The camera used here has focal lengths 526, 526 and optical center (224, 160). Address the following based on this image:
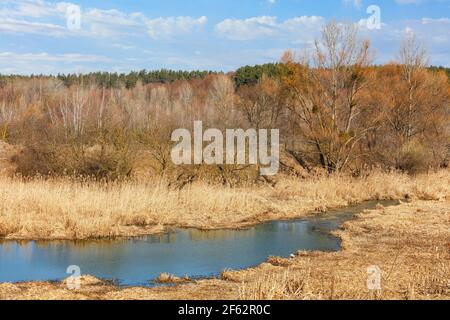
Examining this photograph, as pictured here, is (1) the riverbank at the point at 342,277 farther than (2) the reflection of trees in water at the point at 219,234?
No

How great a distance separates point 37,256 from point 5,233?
8.28 ft

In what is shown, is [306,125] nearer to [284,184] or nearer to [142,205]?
[284,184]

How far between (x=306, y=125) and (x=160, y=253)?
19.1 metres

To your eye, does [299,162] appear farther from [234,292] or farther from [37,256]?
[234,292]

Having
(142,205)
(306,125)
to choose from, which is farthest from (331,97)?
(142,205)

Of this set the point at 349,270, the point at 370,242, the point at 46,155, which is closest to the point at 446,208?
the point at 370,242

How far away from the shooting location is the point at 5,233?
14.3 metres

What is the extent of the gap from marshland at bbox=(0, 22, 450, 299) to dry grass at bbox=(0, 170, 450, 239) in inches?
1.9

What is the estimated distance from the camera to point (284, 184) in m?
23.2

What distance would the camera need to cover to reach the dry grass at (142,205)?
14.6 metres

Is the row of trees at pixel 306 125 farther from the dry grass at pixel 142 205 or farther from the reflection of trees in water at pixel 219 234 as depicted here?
the reflection of trees in water at pixel 219 234

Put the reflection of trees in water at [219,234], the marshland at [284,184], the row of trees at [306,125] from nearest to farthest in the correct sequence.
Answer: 1. the marshland at [284,184]
2. the reflection of trees in water at [219,234]
3. the row of trees at [306,125]

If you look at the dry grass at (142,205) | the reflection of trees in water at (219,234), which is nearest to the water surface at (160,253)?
the reflection of trees in water at (219,234)

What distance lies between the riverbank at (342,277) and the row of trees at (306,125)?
31.6 ft
